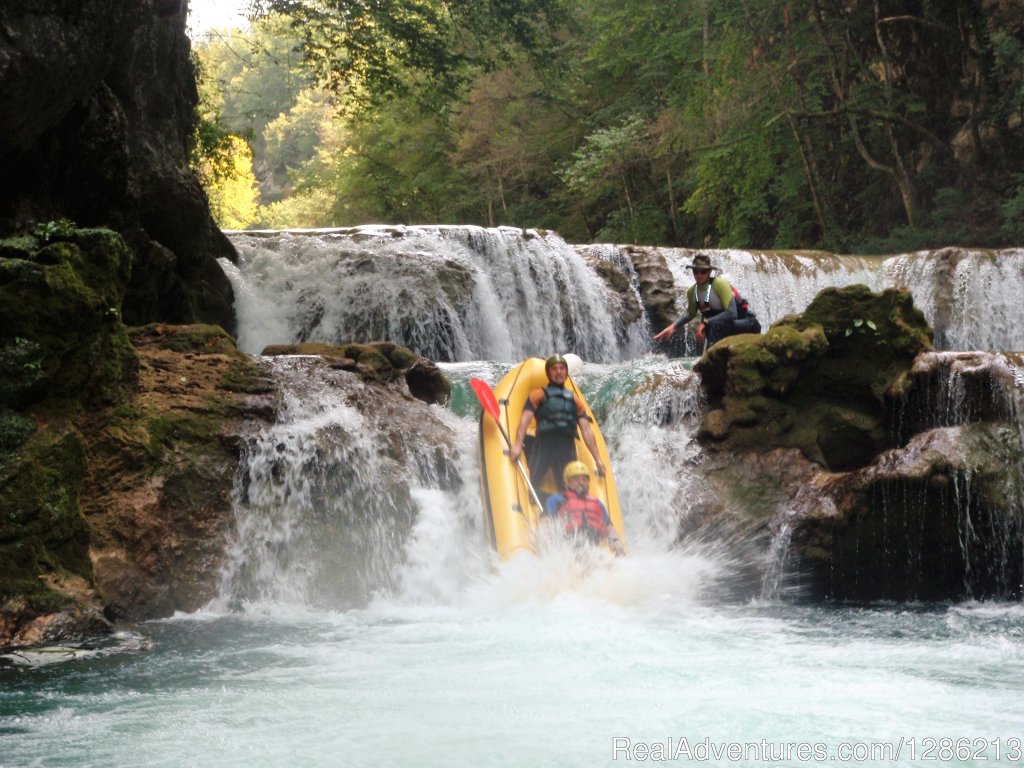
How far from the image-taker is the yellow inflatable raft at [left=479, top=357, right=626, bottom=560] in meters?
6.66

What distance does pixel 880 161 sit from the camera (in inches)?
718

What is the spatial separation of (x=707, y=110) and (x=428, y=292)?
7.75 meters

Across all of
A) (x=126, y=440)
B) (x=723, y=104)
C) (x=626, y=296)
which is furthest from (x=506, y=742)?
(x=723, y=104)

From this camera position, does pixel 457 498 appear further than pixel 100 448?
Yes

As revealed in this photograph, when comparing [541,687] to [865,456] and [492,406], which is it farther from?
[865,456]

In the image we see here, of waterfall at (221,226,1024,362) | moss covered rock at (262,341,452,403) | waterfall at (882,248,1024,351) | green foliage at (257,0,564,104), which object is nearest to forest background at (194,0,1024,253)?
green foliage at (257,0,564,104)

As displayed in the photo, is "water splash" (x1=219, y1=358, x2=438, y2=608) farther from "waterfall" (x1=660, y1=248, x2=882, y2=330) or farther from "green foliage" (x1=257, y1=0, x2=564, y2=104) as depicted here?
"green foliage" (x1=257, y1=0, x2=564, y2=104)

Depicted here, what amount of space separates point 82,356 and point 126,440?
1.85 feet

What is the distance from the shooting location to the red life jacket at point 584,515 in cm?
664

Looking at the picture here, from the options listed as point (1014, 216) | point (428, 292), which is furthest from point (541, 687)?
point (1014, 216)

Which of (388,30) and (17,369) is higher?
(388,30)

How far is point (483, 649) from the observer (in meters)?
5.27

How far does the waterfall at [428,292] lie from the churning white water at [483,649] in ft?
8.13

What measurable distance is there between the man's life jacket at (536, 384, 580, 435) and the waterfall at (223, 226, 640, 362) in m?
4.41
